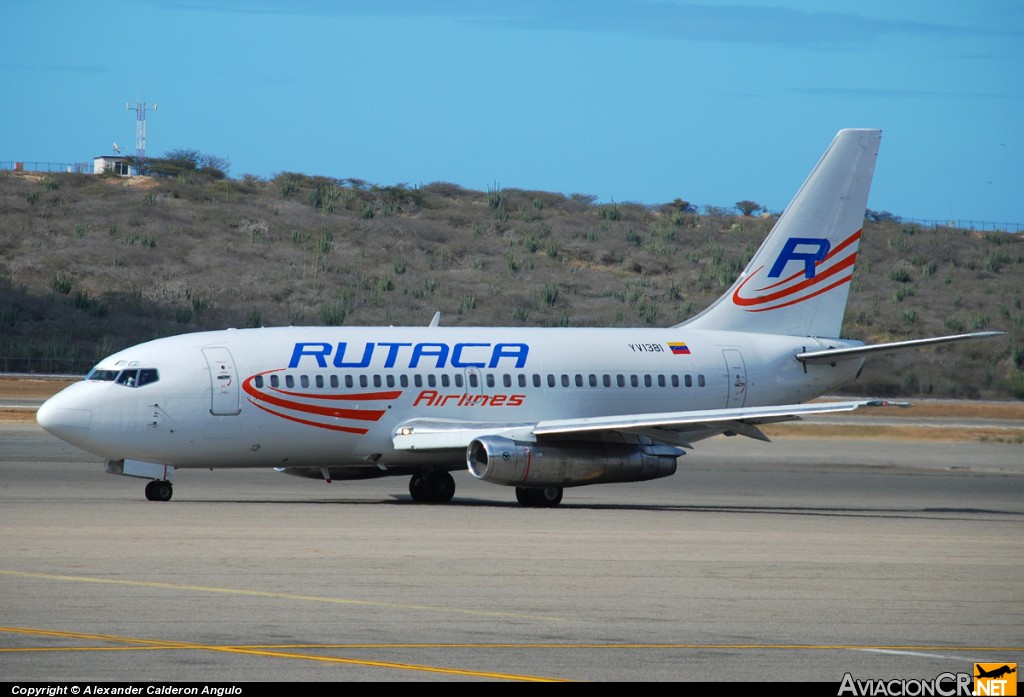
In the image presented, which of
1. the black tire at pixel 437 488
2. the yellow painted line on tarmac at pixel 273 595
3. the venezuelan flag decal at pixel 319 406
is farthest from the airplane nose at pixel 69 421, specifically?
the yellow painted line on tarmac at pixel 273 595

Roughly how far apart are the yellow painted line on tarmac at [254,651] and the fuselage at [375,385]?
48.3 ft

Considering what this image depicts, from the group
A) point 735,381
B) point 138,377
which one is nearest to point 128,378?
point 138,377

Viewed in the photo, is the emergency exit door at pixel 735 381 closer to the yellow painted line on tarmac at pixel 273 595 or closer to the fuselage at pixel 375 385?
the fuselage at pixel 375 385

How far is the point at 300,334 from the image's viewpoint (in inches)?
1219

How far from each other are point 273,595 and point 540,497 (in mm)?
14618

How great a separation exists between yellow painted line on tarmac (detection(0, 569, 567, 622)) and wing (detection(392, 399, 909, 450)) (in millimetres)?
12907

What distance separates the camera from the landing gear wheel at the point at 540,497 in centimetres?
3091

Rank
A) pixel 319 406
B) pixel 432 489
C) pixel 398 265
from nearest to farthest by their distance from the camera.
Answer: pixel 319 406 < pixel 432 489 < pixel 398 265

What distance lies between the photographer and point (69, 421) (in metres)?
28.2

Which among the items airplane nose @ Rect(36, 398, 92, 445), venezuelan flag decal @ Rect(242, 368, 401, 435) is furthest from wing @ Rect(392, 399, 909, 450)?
airplane nose @ Rect(36, 398, 92, 445)

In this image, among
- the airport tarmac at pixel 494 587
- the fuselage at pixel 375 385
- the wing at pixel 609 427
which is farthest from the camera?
the wing at pixel 609 427

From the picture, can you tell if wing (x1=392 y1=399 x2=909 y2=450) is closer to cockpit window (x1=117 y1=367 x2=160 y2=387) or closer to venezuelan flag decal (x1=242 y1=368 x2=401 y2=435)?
venezuelan flag decal (x1=242 y1=368 x2=401 y2=435)

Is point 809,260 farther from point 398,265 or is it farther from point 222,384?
point 398,265

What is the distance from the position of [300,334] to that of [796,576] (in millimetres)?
14229
